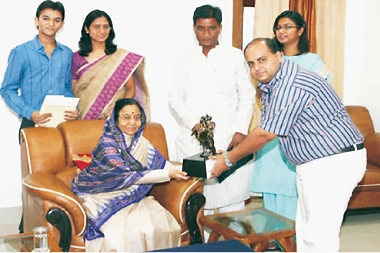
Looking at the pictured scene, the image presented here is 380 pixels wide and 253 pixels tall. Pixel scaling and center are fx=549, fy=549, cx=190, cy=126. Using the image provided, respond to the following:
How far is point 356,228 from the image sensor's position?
4.29 meters

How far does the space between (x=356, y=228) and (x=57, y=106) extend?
246 cm

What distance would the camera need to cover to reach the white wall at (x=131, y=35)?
4.29 m

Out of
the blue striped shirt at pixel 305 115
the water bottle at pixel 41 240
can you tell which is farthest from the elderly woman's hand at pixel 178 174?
the water bottle at pixel 41 240

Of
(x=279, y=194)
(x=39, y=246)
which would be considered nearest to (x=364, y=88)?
(x=279, y=194)

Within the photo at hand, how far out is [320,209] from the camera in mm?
2770

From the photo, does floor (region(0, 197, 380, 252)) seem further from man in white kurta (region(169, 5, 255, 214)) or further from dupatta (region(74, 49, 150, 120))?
dupatta (region(74, 49, 150, 120))

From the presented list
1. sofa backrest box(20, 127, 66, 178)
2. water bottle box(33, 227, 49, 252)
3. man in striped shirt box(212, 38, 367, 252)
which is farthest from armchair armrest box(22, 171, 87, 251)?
man in striped shirt box(212, 38, 367, 252)

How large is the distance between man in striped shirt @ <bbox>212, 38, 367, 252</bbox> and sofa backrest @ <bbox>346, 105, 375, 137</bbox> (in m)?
2.23

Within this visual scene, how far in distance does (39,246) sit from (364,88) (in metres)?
3.87

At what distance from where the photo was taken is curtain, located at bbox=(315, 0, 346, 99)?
5.11 meters

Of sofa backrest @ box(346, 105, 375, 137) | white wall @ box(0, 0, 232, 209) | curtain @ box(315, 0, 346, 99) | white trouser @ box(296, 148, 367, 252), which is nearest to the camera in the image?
white trouser @ box(296, 148, 367, 252)

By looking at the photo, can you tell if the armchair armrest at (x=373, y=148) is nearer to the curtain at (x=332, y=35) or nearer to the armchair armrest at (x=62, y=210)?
the curtain at (x=332, y=35)

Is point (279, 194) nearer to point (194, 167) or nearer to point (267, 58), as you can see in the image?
point (194, 167)

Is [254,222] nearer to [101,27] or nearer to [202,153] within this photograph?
[202,153]
